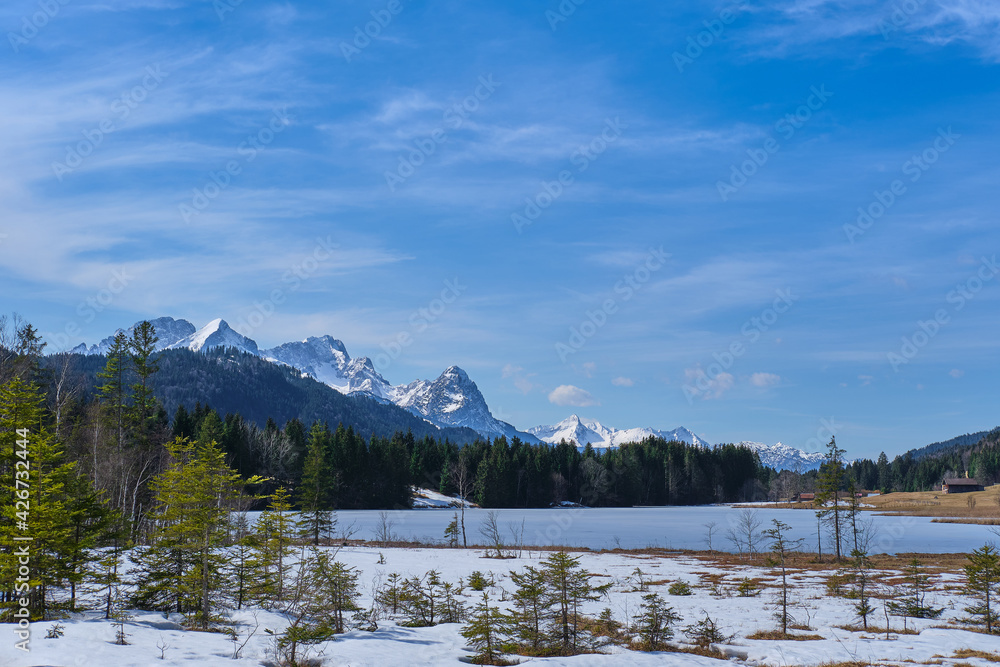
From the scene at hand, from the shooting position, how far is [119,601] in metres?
17.4

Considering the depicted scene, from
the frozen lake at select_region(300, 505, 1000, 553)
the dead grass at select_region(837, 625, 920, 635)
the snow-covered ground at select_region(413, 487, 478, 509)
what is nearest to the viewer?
the dead grass at select_region(837, 625, 920, 635)

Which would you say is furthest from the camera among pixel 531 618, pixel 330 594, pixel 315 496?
pixel 315 496

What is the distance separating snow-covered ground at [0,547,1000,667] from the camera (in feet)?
43.0

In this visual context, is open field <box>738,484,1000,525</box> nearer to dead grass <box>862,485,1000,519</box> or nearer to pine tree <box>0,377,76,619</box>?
dead grass <box>862,485,1000,519</box>

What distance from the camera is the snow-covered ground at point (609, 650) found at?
43.0ft

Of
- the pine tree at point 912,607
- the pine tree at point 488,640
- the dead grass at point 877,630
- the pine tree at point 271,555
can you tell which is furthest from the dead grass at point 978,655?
the pine tree at point 271,555

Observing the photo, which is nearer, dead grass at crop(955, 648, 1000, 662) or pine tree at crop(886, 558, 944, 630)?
dead grass at crop(955, 648, 1000, 662)

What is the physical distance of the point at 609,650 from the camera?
17.3 metres

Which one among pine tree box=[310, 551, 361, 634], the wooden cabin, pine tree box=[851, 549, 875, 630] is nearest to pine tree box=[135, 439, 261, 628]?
pine tree box=[310, 551, 361, 634]

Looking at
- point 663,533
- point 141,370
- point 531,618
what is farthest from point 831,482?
point 141,370

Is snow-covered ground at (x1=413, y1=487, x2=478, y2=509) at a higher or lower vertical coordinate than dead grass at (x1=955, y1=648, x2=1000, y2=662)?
lower

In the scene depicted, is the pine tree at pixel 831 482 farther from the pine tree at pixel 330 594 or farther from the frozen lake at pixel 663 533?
the pine tree at pixel 330 594

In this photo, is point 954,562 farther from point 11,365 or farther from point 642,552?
point 11,365

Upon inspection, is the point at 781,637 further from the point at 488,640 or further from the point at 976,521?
the point at 976,521
